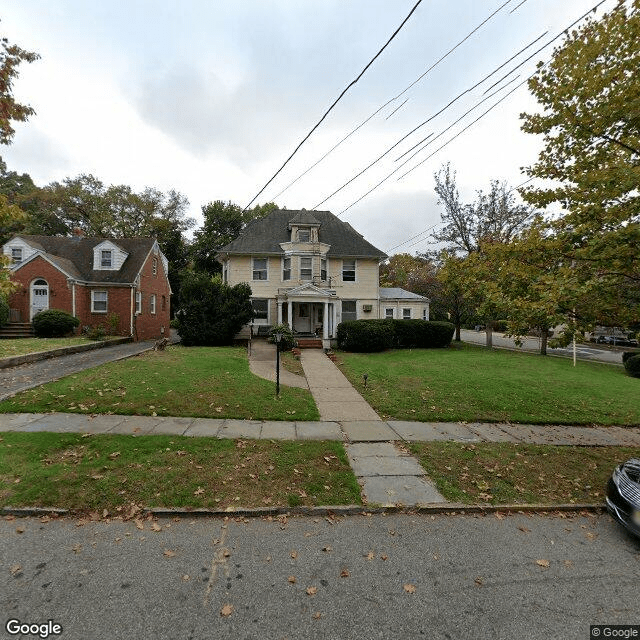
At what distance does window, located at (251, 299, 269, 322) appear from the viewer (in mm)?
21141

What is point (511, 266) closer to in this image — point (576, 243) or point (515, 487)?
point (576, 243)

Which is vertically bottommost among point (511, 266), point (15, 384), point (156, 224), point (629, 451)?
point (629, 451)

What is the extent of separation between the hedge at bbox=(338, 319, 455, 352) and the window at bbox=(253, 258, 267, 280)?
6.29m

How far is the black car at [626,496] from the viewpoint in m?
3.61

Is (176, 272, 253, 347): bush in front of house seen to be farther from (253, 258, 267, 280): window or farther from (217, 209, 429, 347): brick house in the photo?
(253, 258, 267, 280): window

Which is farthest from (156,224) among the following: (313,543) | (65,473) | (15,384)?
(313,543)

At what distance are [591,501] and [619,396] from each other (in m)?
8.39

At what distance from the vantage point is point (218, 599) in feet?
8.70

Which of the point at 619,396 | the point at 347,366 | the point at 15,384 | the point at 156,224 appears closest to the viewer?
the point at 15,384

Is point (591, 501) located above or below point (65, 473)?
below

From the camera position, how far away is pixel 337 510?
396 centimetres

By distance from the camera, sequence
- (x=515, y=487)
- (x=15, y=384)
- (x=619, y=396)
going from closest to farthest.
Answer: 1. (x=515, y=487)
2. (x=15, y=384)
3. (x=619, y=396)

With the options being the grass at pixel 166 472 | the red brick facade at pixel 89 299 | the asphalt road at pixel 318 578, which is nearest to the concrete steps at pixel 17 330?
the red brick facade at pixel 89 299

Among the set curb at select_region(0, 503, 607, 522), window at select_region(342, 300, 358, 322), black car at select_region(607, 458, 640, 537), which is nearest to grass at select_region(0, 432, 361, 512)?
curb at select_region(0, 503, 607, 522)
